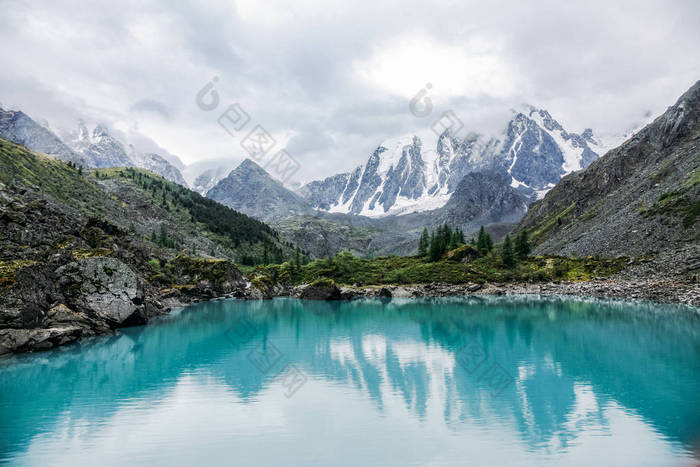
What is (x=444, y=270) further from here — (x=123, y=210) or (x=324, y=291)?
(x=123, y=210)

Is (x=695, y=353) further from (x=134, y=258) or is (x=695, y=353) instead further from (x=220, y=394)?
(x=134, y=258)

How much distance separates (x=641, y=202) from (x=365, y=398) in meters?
121

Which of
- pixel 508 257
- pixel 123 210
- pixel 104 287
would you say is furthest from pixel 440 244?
pixel 123 210

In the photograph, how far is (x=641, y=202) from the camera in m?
117

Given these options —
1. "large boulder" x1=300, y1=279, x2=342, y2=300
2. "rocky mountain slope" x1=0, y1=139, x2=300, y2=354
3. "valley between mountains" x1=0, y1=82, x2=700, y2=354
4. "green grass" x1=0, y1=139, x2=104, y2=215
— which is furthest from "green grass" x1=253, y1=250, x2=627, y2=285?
"green grass" x1=0, y1=139, x2=104, y2=215

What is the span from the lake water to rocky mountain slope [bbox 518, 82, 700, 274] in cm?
4727

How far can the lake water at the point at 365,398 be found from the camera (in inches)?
745

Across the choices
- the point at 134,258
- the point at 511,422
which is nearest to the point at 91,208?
the point at 134,258

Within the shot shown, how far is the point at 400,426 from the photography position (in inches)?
870

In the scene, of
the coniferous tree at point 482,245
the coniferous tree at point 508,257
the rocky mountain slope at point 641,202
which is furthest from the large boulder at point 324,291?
the rocky mountain slope at point 641,202

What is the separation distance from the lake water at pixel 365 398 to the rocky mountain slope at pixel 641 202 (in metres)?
47.3

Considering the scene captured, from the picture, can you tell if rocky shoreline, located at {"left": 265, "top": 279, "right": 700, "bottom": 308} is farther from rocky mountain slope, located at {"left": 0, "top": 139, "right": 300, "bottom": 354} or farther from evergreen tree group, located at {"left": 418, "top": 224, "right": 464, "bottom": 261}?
evergreen tree group, located at {"left": 418, "top": 224, "right": 464, "bottom": 261}

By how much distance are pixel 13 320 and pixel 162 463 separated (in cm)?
2760

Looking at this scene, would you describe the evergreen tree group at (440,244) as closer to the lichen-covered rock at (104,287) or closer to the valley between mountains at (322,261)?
the valley between mountains at (322,261)
